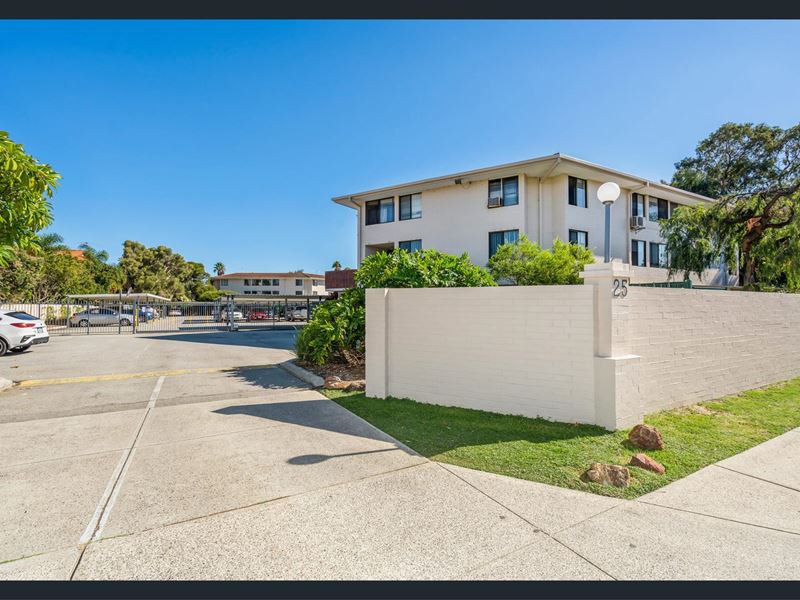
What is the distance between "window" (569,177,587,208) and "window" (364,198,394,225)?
9.88 meters

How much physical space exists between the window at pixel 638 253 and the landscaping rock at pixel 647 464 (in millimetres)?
21117

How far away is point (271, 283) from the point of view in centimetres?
8069

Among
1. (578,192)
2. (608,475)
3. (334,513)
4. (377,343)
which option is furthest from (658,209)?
(334,513)

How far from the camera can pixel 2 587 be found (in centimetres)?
256

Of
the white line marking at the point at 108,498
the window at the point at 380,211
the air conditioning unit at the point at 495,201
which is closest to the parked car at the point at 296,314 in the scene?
the window at the point at 380,211

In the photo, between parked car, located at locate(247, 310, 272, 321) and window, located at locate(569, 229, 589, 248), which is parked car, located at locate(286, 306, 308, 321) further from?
window, located at locate(569, 229, 589, 248)

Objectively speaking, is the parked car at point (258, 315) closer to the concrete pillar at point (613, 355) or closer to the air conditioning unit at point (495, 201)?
the air conditioning unit at point (495, 201)

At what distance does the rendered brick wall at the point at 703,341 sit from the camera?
20.1 ft

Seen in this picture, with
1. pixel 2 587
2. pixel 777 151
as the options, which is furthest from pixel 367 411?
pixel 777 151

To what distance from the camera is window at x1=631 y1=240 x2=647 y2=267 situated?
74.2ft

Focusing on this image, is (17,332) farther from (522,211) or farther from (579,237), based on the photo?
(579,237)

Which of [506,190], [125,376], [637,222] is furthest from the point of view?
[637,222]

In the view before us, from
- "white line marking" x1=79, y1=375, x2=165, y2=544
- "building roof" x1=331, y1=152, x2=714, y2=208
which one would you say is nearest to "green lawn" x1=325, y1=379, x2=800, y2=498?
"white line marking" x1=79, y1=375, x2=165, y2=544

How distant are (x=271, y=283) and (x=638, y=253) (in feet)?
229
